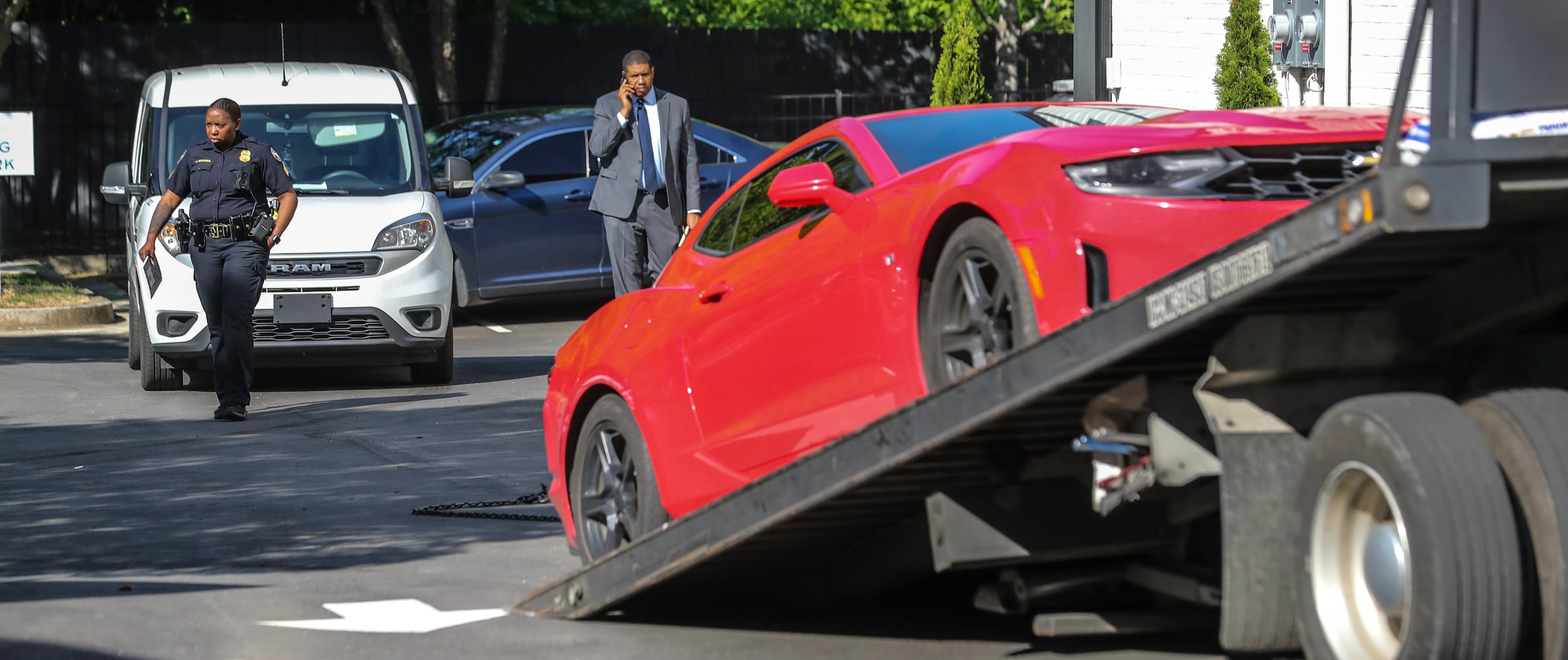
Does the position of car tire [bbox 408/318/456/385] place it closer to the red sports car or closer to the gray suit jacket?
the gray suit jacket

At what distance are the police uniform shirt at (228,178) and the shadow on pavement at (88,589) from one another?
483 centimetres

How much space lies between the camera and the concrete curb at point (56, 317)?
16.8 meters

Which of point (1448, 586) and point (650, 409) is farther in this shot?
point (650, 409)

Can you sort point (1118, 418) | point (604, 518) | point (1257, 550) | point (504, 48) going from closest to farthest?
point (1257, 550)
point (1118, 418)
point (604, 518)
point (504, 48)

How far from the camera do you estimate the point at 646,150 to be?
1150 cm

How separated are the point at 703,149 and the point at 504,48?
9997 mm

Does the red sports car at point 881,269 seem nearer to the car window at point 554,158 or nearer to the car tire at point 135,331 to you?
the car tire at point 135,331

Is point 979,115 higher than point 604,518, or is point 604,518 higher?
point 979,115

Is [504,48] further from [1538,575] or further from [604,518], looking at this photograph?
[1538,575]

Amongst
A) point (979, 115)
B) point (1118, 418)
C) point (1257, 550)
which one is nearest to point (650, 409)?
point (979, 115)

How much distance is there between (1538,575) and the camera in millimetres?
3840

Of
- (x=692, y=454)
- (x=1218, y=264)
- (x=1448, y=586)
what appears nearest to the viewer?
(x=1448, y=586)

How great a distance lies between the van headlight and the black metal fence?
9.45 metres

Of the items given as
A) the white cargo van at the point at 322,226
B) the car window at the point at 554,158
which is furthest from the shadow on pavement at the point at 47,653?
the car window at the point at 554,158
